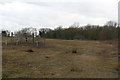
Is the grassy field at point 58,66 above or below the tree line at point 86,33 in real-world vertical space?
below

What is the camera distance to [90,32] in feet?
143

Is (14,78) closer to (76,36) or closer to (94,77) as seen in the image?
(94,77)

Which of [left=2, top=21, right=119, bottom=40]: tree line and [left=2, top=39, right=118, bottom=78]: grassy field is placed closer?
[left=2, top=39, right=118, bottom=78]: grassy field

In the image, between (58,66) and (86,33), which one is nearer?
(58,66)

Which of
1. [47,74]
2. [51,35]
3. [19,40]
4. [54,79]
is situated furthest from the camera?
[51,35]

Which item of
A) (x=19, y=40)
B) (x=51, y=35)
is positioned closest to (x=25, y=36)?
(x=19, y=40)

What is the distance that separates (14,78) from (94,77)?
322cm

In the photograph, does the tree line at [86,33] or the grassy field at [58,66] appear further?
the tree line at [86,33]

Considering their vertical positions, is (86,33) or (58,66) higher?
(86,33)

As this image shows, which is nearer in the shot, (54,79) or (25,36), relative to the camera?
(54,79)

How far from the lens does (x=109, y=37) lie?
37156 mm

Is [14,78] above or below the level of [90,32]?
below

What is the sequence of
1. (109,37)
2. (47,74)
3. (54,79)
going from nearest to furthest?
(54,79) < (47,74) < (109,37)

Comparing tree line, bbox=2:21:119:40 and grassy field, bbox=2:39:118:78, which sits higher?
tree line, bbox=2:21:119:40
